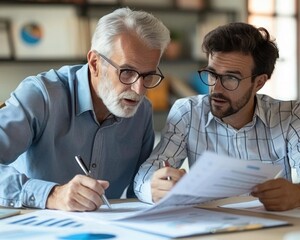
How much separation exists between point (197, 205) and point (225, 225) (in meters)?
0.28

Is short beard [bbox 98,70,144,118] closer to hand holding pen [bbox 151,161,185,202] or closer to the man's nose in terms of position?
the man's nose

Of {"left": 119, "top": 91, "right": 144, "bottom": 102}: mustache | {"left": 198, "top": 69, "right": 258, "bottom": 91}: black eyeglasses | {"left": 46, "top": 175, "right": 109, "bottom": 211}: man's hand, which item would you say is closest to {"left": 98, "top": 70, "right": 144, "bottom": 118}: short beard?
{"left": 119, "top": 91, "right": 144, "bottom": 102}: mustache

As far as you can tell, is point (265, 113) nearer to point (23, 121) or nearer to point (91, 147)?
point (91, 147)

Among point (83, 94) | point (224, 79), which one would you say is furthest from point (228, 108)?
point (83, 94)

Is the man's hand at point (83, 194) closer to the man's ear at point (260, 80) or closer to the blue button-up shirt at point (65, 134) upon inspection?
the blue button-up shirt at point (65, 134)

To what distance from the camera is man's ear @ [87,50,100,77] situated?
1.92 meters

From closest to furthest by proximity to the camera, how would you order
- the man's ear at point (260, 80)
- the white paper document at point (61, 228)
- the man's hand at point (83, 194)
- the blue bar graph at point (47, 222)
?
the white paper document at point (61, 228), the blue bar graph at point (47, 222), the man's hand at point (83, 194), the man's ear at point (260, 80)

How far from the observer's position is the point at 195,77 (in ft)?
16.1

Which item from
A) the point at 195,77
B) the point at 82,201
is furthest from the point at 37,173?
the point at 195,77

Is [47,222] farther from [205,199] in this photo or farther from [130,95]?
[130,95]

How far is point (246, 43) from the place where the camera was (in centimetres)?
211

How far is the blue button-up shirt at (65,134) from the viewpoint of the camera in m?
1.79

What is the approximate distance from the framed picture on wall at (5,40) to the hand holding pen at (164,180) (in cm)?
292

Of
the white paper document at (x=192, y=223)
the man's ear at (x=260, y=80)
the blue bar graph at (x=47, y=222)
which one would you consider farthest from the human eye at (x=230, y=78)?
the blue bar graph at (x=47, y=222)
